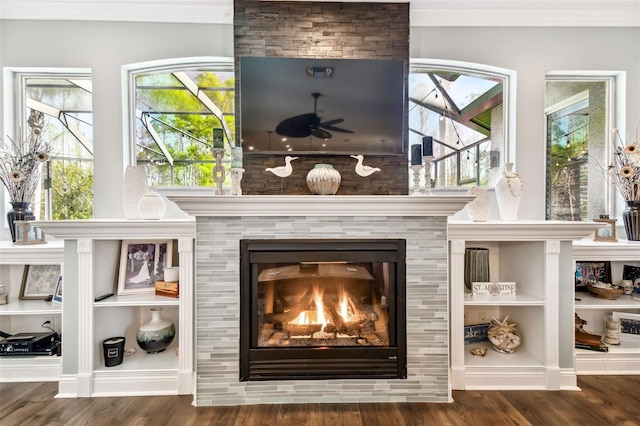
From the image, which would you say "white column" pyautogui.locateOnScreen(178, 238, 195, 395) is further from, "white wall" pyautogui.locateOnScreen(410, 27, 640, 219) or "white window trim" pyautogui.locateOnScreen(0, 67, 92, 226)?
"white wall" pyautogui.locateOnScreen(410, 27, 640, 219)

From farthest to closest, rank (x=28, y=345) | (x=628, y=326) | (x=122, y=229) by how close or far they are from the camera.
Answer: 1. (x=628, y=326)
2. (x=28, y=345)
3. (x=122, y=229)

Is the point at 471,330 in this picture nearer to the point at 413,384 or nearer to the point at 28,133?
the point at 413,384

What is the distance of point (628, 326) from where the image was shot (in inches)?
91.1

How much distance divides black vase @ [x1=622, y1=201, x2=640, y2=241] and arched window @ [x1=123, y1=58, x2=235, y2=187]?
2955 millimetres

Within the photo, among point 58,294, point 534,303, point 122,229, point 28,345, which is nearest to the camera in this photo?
point 122,229

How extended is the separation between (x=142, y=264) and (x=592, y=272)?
3140 millimetres

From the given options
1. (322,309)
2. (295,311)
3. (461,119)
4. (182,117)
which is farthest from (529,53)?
(182,117)

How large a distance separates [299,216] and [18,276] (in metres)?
2.12

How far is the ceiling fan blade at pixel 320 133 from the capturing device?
2104 millimetres

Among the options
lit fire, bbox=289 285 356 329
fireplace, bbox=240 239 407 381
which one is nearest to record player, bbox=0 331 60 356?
fireplace, bbox=240 239 407 381

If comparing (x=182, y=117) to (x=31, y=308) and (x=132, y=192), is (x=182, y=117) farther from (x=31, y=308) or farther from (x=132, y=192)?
(x=31, y=308)

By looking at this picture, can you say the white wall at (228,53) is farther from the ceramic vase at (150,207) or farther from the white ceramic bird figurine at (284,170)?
the white ceramic bird figurine at (284,170)

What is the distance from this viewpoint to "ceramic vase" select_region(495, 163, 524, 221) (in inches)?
84.5

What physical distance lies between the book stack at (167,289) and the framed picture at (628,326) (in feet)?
9.69
